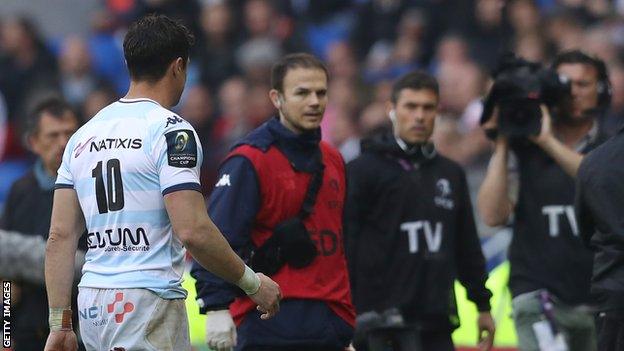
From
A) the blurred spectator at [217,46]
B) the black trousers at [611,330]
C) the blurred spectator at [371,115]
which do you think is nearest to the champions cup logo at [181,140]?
the black trousers at [611,330]

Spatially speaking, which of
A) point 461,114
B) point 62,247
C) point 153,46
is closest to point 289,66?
point 153,46

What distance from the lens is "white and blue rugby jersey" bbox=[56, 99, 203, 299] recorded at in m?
5.36

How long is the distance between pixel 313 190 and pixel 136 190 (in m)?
1.83

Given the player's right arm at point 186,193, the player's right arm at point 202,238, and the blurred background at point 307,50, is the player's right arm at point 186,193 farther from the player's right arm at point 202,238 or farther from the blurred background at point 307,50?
the blurred background at point 307,50

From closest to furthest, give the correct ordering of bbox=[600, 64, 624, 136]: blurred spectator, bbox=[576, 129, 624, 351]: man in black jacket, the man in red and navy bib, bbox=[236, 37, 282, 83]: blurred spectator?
bbox=[576, 129, 624, 351]: man in black jacket, the man in red and navy bib, bbox=[600, 64, 624, 136]: blurred spectator, bbox=[236, 37, 282, 83]: blurred spectator

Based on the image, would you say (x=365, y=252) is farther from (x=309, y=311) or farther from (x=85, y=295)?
→ (x=85, y=295)

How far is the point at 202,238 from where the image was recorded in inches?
210

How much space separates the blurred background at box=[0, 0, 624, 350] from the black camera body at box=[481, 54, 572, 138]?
4.06m

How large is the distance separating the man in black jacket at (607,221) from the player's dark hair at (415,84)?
2152mm

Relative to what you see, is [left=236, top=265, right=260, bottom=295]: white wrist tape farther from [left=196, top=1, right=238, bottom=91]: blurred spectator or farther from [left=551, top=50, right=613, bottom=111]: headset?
[left=196, top=1, right=238, bottom=91]: blurred spectator

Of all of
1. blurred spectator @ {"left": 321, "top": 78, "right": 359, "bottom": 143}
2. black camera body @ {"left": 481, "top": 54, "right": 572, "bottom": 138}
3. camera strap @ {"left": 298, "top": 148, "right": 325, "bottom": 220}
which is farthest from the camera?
blurred spectator @ {"left": 321, "top": 78, "right": 359, "bottom": 143}

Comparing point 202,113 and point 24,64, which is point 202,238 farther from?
point 24,64

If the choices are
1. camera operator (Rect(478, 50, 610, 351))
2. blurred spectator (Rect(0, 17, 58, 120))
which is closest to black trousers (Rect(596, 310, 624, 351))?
camera operator (Rect(478, 50, 610, 351))

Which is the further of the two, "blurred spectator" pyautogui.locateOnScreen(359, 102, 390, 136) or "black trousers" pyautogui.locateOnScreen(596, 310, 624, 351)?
"blurred spectator" pyautogui.locateOnScreen(359, 102, 390, 136)
